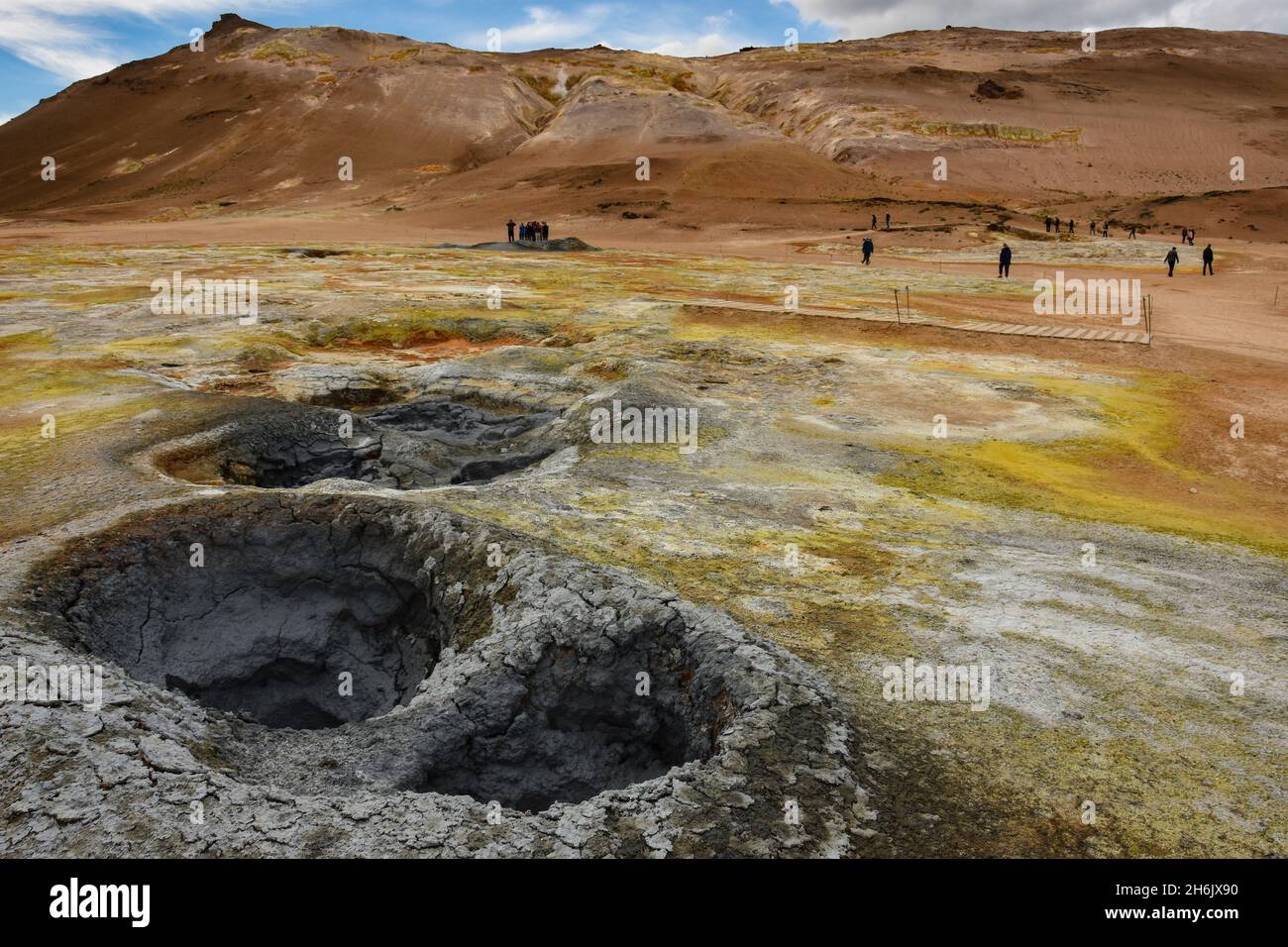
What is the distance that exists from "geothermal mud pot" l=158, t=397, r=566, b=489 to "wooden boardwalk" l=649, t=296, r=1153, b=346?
48.9 ft

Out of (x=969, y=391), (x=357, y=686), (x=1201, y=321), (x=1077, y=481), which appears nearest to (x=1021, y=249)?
(x=1201, y=321)

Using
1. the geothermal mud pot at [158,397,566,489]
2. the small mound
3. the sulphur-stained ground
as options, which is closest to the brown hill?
the small mound

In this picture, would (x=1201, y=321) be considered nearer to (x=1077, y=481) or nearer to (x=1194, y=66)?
(x=1077, y=481)

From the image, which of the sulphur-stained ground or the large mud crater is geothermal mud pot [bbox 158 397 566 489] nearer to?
the sulphur-stained ground

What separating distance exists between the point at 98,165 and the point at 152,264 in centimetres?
6770

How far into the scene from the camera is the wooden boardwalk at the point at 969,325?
89.4 ft

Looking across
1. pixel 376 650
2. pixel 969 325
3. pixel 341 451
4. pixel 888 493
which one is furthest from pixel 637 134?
pixel 376 650

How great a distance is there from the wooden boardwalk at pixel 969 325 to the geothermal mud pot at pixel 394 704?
21.1m

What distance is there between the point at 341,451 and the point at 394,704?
255 inches

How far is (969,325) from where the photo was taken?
2873 cm

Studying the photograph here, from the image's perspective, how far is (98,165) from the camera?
96000 mm

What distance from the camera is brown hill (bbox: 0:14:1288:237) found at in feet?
250

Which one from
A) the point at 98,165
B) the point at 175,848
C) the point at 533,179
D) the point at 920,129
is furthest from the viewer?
the point at 98,165

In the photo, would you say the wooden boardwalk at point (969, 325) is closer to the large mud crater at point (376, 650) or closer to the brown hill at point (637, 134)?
the large mud crater at point (376, 650)
